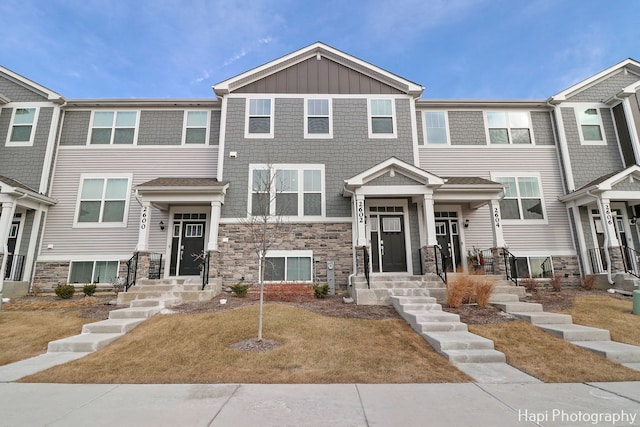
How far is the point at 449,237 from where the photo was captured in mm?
12000

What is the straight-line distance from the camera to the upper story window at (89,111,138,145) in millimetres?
12727

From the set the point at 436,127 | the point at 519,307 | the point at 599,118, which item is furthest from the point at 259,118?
the point at 599,118

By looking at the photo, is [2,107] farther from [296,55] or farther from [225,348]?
[225,348]

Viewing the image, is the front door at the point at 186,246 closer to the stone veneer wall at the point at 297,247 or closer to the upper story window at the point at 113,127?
the stone veneer wall at the point at 297,247

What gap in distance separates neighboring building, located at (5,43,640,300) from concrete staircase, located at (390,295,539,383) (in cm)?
286

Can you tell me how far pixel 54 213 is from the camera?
1195cm

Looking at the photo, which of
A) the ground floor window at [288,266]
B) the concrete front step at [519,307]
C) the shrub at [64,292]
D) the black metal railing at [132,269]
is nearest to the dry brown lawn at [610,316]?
the concrete front step at [519,307]

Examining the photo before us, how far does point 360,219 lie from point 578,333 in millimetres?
→ 5885

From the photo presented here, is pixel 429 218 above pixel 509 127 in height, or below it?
below

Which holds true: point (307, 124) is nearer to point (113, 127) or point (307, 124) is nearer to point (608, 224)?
point (113, 127)

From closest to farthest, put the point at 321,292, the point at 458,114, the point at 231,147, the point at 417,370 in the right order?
the point at 417,370 < the point at 321,292 < the point at 231,147 < the point at 458,114

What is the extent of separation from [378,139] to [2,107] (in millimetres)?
14810

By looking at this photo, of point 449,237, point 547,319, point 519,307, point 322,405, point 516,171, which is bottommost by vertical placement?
Answer: point 322,405

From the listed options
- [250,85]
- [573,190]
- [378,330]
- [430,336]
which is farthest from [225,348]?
[573,190]
